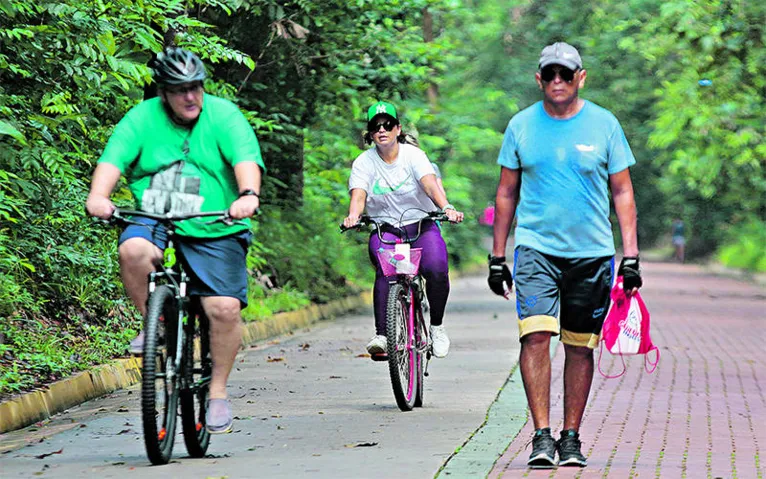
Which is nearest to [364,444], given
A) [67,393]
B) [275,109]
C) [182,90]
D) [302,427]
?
[302,427]

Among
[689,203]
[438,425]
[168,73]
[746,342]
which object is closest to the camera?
[168,73]

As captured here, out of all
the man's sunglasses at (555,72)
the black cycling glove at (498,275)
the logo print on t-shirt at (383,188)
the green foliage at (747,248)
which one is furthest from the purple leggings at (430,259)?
the green foliage at (747,248)

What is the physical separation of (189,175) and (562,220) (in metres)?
1.74

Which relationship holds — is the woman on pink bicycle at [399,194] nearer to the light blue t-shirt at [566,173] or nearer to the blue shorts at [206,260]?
the light blue t-shirt at [566,173]

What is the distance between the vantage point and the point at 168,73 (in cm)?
687

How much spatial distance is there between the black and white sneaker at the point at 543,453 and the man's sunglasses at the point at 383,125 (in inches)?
133

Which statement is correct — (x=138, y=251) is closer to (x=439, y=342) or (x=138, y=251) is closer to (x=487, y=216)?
(x=439, y=342)

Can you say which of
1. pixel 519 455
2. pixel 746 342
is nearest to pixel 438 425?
pixel 519 455

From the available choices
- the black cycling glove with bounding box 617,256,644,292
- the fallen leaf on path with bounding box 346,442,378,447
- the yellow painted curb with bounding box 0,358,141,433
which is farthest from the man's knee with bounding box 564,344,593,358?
the yellow painted curb with bounding box 0,358,141,433

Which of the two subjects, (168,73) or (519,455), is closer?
(168,73)

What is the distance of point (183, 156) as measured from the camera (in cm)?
703

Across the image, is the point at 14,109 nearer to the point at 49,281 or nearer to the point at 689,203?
the point at 49,281

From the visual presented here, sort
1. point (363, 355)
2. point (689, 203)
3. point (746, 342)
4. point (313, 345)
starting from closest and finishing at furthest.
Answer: point (363, 355)
point (313, 345)
point (746, 342)
point (689, 203)

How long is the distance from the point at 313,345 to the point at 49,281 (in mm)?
3859
